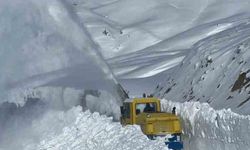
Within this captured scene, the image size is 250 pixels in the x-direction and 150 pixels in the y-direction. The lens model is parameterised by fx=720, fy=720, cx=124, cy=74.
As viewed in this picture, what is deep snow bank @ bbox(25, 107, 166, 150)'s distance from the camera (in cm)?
1308

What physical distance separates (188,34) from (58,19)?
31.2 metres

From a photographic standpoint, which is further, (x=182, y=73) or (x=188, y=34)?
(x=188, y=34)

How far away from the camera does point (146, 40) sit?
53.2 m

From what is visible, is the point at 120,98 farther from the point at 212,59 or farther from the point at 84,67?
the point at 212,59

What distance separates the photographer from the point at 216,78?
18.9 metres

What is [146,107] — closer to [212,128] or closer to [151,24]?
[212,128]

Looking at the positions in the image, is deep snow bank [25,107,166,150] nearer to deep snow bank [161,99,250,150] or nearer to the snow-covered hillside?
the snow-covered hillside

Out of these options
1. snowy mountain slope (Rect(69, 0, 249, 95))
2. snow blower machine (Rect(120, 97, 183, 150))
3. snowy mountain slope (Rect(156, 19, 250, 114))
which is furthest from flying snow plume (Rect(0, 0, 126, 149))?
snowy mountain slope (Rect(69, 0, 249, 95))

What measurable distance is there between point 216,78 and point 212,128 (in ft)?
21.7

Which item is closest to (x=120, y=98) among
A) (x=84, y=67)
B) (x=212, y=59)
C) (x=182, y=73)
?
(x=84, y=67)

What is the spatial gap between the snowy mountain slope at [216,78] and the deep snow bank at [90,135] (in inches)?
76.9

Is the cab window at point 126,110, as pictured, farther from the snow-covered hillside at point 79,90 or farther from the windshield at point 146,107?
the snow-covered hillside at point 79,90

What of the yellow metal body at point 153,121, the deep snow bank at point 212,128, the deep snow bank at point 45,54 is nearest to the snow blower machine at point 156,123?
the yellow metal body at point 153,121

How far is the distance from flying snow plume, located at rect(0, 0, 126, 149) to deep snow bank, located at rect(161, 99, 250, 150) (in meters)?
2.15
